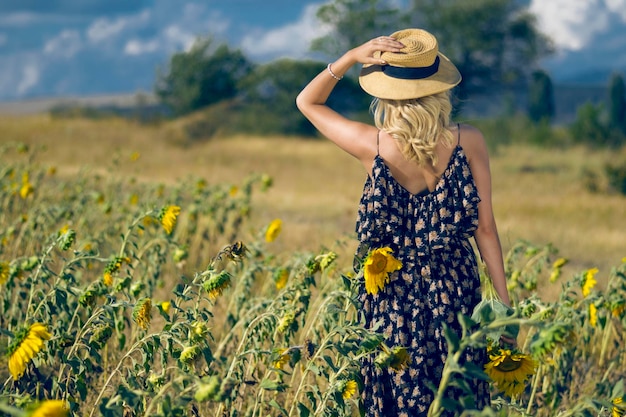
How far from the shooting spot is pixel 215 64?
37.5m

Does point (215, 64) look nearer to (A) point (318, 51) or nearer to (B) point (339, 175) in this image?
(A) point (318, 51)

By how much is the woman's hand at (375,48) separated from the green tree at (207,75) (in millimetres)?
34593

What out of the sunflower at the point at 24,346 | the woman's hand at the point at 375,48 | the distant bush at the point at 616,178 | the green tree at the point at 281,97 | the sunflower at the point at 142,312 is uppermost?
the woman's hand at the point at 375,48

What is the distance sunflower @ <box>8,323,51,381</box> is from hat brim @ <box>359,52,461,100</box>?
1.17 metres

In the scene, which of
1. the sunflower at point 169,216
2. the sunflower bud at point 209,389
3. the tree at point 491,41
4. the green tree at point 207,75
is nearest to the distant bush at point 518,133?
the green tree at point 207,75

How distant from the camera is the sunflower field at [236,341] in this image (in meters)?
2.04

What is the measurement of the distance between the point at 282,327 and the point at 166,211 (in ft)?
1.94

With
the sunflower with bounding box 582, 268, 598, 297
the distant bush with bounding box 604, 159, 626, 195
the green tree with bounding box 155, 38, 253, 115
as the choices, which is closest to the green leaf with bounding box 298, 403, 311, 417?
the sunflower with bounding box 582, 268, 598, 297

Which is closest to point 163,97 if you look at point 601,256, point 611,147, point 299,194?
point 611,147

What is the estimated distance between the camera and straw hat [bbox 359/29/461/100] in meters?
2.56

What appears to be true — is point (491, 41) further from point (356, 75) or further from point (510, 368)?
point (510, 368)

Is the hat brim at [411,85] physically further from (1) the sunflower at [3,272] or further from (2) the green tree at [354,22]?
(2) the green tree at [354,22]

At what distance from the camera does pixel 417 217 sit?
2693mm

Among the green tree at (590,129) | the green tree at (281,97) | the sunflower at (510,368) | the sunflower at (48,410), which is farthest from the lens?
the green tree at (281,97)
